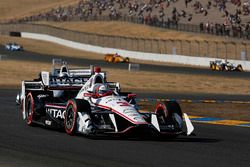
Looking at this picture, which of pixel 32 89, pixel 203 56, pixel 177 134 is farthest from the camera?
pixel 203 56

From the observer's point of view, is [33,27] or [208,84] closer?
[208,84]

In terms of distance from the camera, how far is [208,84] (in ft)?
133

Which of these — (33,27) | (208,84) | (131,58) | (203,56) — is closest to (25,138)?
(208,84)

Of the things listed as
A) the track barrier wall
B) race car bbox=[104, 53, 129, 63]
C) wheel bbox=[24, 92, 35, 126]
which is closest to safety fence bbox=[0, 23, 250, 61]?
the track barrier wall

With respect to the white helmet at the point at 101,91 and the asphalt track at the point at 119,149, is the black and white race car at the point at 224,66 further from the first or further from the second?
the white helmet at the point at 101,91

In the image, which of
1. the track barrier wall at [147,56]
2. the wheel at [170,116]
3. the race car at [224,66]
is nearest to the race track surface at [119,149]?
the wheel at [170,116]

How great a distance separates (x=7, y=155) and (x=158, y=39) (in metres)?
59.1

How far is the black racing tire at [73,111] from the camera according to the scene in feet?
47.3

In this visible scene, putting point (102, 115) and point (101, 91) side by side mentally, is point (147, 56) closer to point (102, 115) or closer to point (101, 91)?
point (101, 91)

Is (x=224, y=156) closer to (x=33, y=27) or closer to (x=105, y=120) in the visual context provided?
(x=105, y=120)

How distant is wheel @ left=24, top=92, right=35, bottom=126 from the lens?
16812mm

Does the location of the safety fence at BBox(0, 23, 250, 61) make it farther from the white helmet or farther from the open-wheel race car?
the white helmet

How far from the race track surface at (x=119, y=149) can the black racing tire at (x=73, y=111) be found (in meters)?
0.19

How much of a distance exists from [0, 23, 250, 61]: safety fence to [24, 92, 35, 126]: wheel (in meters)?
39.1
